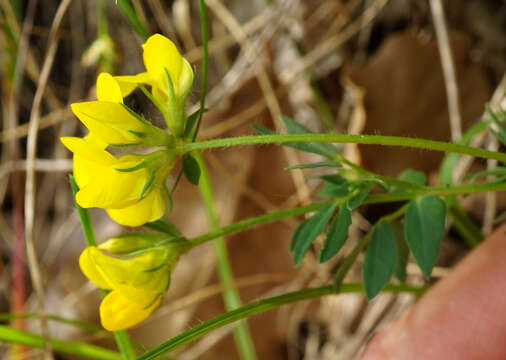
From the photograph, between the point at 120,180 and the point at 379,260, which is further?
the point at 379,260

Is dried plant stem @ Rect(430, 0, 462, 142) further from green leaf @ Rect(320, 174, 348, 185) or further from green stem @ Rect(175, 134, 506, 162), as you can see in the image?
green stem @ Rect(175, 134, 506, 162)

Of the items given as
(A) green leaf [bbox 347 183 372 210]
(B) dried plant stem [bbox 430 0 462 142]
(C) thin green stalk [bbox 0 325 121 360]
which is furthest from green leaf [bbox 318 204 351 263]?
(B) dried plant stem [bbox 430 0 462 142]

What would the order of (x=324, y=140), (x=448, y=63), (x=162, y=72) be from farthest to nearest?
(x=448, y=63) < (x=162, y=72) < (x=324, y=140)

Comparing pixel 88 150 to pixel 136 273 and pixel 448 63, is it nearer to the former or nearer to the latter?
pixel 136 273

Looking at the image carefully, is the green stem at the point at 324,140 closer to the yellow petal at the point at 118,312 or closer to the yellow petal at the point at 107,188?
the yellow petal at the point at 107,188

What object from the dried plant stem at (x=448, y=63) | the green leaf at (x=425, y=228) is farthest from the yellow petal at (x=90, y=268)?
the dried plant stem at (x=448, y=63)

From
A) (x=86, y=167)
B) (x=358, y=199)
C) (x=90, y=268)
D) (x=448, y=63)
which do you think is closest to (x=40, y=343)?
Answer: (x=90, y=268)

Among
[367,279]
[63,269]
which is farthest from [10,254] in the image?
[367,279]
